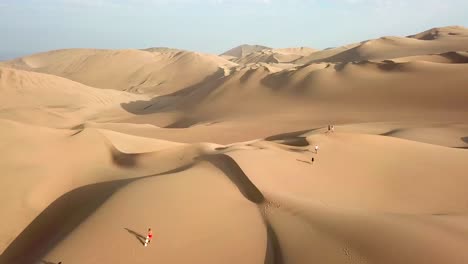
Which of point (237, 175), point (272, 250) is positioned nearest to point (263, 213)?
point (272, 250)

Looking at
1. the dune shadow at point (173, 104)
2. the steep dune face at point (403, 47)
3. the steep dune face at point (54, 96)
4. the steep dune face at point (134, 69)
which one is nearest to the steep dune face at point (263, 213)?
the dune shadow at point (173, 104)

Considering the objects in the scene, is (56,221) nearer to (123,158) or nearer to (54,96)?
(123,158)

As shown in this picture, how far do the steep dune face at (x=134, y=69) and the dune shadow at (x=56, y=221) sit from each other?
3713 centimetres

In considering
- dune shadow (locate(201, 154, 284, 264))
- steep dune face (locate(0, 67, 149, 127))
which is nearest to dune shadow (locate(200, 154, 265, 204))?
dune shadow (locate(201, 154, 284, 264))

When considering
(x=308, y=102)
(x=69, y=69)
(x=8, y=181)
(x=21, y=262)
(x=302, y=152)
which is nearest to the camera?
(x=21, y=262)

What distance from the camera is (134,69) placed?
2094 inches

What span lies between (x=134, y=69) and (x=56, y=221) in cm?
4962

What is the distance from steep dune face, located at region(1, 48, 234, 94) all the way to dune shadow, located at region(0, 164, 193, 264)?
37135mm

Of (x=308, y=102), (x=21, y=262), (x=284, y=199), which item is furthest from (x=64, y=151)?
(x=308, y=102)

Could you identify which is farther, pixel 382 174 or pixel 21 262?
pixel 382 174

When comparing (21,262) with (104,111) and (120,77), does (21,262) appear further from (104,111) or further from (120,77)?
(120,77)

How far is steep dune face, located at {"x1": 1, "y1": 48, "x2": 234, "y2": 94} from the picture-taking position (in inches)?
1865

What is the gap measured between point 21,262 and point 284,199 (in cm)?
427

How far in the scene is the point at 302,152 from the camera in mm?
9289
